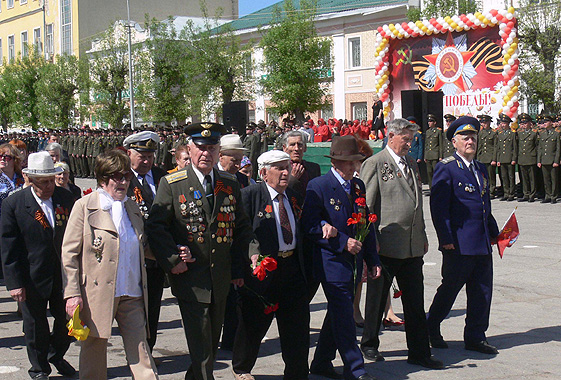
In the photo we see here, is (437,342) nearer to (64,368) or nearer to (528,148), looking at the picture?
(64,368)

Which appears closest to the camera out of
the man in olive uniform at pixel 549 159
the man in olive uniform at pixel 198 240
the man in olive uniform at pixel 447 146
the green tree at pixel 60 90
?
the man in olive uniform at pixel 198 240

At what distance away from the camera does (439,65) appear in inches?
1040

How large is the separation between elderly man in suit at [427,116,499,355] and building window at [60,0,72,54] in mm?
55800

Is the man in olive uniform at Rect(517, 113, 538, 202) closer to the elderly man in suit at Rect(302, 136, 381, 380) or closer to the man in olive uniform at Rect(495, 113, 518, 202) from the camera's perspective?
the man in olive uniform at Rect(495, 113, 518, 202)

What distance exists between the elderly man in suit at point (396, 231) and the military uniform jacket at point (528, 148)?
43.9ft

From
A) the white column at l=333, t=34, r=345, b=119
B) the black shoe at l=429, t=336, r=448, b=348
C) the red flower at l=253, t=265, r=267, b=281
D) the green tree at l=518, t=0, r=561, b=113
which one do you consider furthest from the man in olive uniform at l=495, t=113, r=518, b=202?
the white column at l=333, t=34, r=345, b=119

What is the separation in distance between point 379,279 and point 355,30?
36222 millimetres

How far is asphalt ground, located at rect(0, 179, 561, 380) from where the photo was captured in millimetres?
6395

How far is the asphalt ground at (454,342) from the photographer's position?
252 inches

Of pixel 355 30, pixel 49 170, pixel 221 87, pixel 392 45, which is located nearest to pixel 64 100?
pixel 221 87

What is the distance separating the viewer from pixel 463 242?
6.92 meters

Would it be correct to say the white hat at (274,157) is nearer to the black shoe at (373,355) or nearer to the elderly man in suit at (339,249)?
the elderly man in suit at (339,249)

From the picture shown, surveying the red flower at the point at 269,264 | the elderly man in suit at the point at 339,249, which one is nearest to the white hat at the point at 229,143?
the elderly man in suit at the point at 339,249

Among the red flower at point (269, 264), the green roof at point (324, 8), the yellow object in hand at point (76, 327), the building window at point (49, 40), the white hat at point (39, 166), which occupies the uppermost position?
the building window at point (49, 40)
